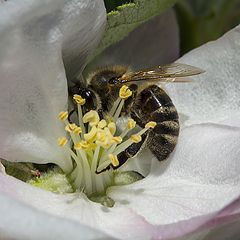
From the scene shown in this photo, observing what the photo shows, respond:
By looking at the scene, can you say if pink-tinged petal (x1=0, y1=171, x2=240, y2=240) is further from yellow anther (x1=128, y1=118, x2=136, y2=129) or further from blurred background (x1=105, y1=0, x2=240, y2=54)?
blurred background (x1=105, y1=0, x2=240, y2=54)

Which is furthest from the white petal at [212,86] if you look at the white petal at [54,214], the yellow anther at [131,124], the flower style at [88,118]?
the white petal at [54,214]

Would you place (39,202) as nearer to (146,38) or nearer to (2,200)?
(2,200)

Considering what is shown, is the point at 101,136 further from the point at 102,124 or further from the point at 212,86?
the point at 212,86

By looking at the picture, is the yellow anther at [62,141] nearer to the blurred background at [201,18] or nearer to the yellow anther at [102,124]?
the yellow anther at [102,124]

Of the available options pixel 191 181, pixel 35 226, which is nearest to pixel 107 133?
pixel 191 181

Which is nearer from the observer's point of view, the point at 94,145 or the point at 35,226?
the point at 35,226
